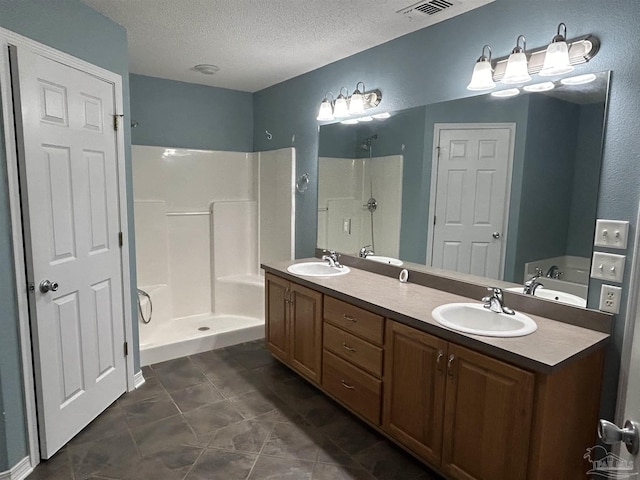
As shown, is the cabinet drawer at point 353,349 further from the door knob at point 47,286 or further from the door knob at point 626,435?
the door knob at point 47,286

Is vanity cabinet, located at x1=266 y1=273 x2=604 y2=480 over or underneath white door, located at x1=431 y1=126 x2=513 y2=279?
underneath

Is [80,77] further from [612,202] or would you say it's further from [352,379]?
[612,202]

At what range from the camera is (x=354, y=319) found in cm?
230

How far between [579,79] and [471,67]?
1.95 feet

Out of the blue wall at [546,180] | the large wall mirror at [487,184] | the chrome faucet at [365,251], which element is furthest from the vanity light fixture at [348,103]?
the blue wall at [546,180]

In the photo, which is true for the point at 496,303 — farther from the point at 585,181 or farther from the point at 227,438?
the point at 227,438

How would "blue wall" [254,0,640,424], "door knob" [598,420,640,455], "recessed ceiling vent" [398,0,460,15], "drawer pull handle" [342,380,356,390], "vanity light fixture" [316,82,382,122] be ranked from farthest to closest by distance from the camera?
"vanity light fixture" [316,82,382,122] < "drawer pull handle" [342,380,356,390] < "recessed ceiling vent" [398,0,460,15] < "blue wall" [254,0,640,424] < "door knob" [598,420,640,455]

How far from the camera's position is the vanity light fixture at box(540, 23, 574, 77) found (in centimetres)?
178

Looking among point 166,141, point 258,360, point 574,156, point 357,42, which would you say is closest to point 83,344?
point 258,360

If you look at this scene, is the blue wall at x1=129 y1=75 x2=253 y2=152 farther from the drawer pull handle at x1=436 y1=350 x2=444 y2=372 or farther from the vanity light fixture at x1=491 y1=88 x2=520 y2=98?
the drawer pull handle at x1=436 y1=350 x2=444 y2=372

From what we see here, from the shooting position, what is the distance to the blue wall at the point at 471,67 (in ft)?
5.54

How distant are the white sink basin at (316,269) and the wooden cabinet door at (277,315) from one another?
0.16 meters

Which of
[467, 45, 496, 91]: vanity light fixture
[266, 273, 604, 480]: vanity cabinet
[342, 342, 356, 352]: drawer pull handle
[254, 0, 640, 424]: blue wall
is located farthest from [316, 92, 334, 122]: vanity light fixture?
[342, 342, 356, 352]: drawer pull handle

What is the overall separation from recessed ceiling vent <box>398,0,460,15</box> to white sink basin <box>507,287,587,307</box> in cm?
154
